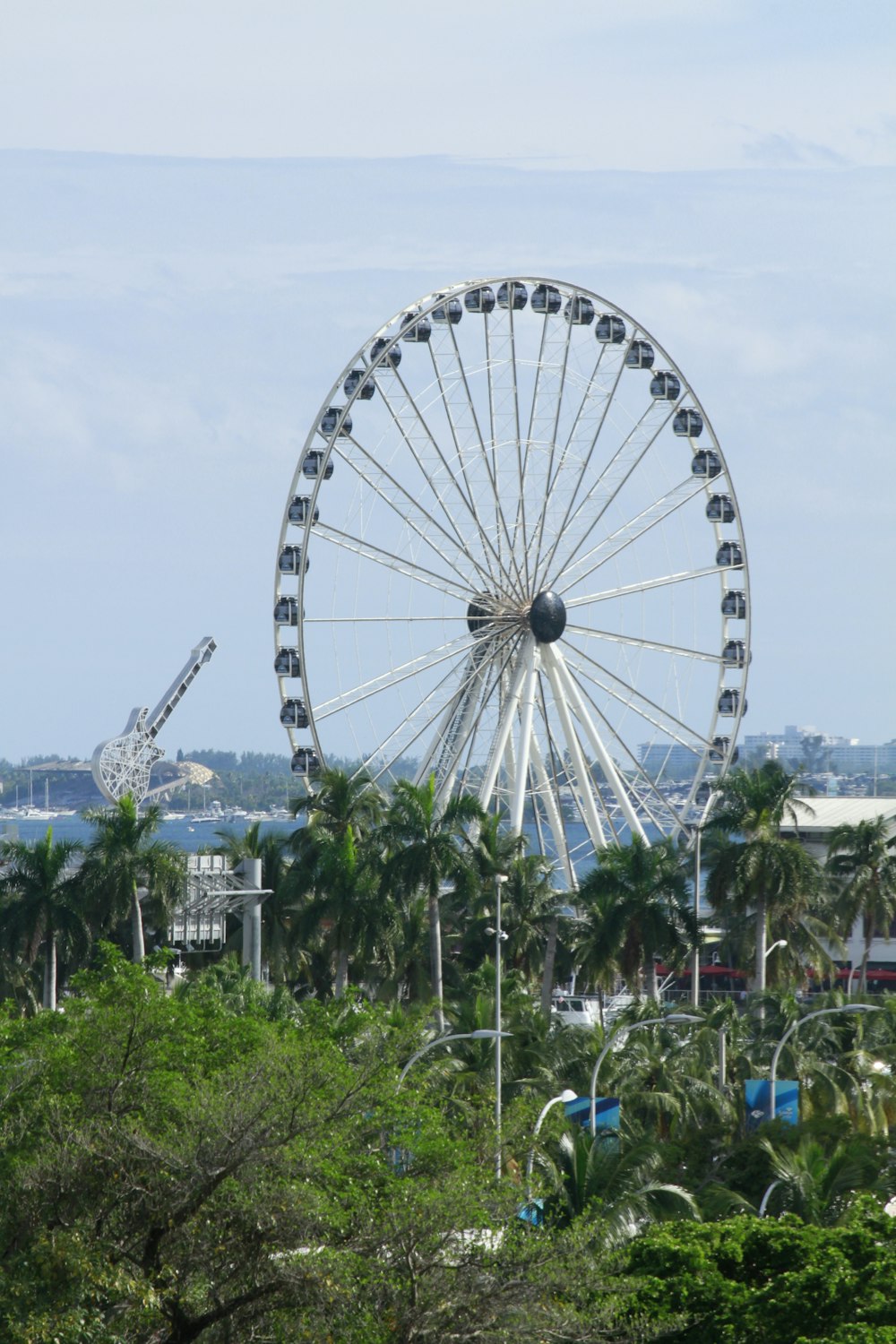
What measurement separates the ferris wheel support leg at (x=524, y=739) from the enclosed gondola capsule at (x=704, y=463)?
11.3m

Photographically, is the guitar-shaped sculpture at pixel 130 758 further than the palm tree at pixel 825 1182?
Yes

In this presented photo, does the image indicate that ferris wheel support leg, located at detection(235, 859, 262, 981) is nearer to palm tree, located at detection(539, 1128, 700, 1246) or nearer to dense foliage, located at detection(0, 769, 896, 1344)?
dense foliage, located at detection(0, 769, 896, 1344)

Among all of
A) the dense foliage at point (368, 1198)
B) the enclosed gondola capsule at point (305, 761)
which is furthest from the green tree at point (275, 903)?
the dense foliage at point (368, 1198)

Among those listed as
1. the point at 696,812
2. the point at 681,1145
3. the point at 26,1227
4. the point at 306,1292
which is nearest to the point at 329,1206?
the point at 306,1292

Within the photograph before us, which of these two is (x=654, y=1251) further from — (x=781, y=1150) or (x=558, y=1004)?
(x=558, y=1004)

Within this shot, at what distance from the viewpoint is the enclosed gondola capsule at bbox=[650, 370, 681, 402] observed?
82188 mm

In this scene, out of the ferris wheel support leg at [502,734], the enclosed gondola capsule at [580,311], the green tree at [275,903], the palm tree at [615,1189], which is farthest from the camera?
the enclosed gondola capsule at [580,311]

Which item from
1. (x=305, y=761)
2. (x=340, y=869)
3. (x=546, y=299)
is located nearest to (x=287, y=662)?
(x=305, y=761)

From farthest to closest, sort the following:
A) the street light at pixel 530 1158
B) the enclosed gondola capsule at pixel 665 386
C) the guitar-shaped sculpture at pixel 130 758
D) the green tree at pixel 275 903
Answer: the guitar-shaped sculpture at pixel 130 758
the enclosed gondola capsule at pixel 665 386
the green tree at pixel 275 903
the street light at pixel 530 1158

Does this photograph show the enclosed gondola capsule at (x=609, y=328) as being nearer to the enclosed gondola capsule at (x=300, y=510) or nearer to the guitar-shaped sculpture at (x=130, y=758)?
the enclosed gondola capsule at (x=300, y=510)

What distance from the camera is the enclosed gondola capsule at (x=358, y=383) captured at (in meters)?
72.5

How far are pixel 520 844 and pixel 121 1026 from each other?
4667 centimetres

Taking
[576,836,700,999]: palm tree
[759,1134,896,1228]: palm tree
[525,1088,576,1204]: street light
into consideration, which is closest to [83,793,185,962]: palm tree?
[576,836,700,999]: palm tree

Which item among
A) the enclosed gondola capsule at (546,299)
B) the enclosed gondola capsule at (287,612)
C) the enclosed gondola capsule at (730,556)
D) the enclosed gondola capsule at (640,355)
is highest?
the enclosed gondola capsule at (546,299)
